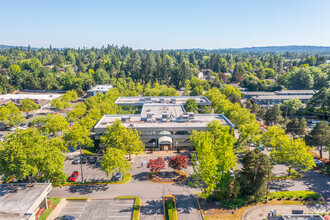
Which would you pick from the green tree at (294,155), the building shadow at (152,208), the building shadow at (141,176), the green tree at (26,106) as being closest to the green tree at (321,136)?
the green tree at (294,155)

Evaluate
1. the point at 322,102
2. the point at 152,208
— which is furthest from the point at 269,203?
the point at 322,102

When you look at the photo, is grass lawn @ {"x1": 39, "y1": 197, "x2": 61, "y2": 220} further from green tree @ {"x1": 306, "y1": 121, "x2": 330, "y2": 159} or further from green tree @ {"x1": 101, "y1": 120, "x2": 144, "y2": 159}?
green tree @ {"x1": 306, "y1": 121, "x2": 330, "y2": 159}

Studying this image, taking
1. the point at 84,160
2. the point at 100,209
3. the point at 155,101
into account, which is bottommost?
the point at 100,209

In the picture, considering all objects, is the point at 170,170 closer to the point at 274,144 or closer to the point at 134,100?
the point at 274,144

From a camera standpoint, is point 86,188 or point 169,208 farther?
point 86,188

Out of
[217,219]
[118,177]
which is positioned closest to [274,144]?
[217,219]

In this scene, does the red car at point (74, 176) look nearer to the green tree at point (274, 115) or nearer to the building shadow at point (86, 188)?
the building shadow at point (86, 188)

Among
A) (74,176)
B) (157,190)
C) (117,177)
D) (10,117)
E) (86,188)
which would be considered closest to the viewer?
(157,190)

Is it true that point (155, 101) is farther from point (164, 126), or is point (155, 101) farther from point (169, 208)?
point (169, 208)
